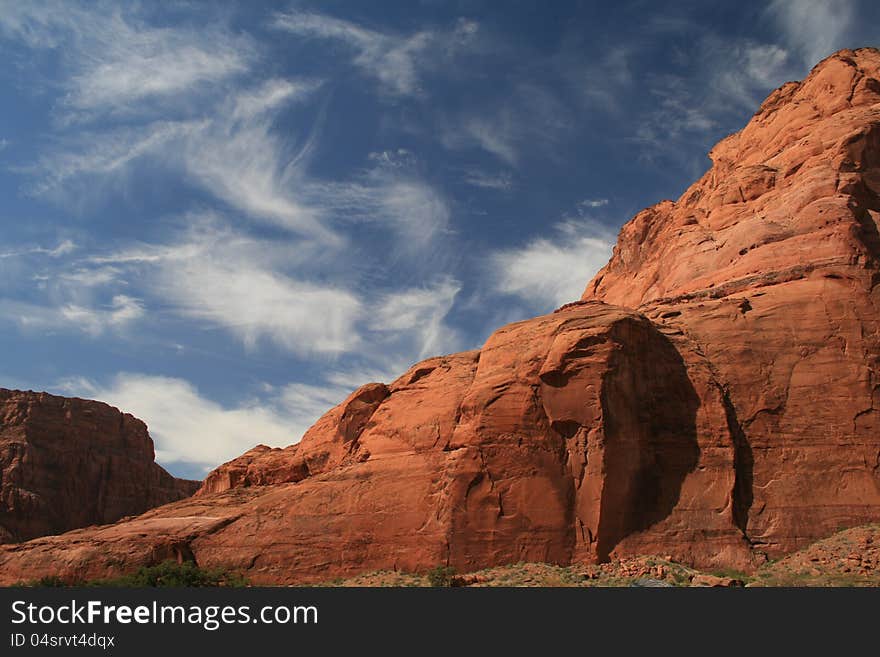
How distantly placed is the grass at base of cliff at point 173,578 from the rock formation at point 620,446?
2.69 ft

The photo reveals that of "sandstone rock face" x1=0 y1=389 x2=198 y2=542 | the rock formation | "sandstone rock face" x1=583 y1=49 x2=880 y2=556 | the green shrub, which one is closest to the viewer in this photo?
the green shrub

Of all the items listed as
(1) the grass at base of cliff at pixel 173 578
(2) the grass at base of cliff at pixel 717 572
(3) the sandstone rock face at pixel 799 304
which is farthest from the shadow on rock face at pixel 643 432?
(1) the grass at base of cliff at pixel 173 578

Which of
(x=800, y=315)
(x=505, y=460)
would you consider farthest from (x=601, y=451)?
(x=800, y=315)

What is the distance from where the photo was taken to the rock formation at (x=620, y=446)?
33.0m

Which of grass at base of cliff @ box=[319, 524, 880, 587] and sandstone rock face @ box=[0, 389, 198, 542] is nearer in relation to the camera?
grass at base of cliff @ box=[319, 524, 880, 587]

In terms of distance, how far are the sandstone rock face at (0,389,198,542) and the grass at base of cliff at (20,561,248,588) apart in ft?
134

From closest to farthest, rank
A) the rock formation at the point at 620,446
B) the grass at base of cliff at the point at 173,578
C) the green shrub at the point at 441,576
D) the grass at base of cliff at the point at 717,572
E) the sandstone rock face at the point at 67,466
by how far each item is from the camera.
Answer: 1. the grass at base of cliff at the point at 717,572
2. the green shrub at the point at 441,576
3. the rock formation at the point at 620,446
4. the grass at base of cliff at the point at 173,578
5. the sandstone rock face at the point at 67,466

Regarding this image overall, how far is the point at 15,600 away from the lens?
22734mm

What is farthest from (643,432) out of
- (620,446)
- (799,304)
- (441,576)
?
(441,576)

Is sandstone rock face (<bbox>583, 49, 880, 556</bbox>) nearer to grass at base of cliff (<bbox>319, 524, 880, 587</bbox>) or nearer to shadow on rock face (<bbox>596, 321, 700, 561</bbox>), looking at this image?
grass at base of cliff (<bbox>319, 524, 880, 587</bbox>)

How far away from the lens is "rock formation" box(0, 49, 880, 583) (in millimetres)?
33000

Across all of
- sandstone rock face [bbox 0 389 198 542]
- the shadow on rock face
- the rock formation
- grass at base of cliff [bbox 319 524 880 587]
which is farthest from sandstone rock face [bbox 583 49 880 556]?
sandstone rock face [bbox 0 389 198 542]

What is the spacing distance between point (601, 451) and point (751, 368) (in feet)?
25.7

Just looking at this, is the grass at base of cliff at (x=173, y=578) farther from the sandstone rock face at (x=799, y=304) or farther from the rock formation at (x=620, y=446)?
the sandstone rock face at (x=799, y=304)
